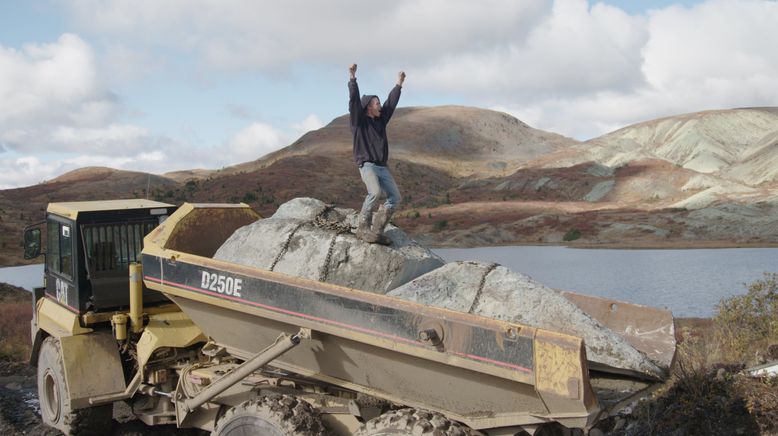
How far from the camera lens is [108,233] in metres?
6.63

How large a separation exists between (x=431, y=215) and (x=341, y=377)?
4050 cm

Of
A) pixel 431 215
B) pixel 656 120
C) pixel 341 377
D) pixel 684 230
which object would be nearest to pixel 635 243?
pixel 684 230

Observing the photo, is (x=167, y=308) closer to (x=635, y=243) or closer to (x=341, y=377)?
(x=341, y=377)

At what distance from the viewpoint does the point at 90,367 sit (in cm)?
626

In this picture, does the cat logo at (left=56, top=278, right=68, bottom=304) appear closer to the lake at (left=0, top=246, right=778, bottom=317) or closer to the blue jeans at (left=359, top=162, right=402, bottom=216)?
the blue jeans at (left=359, top=162, right=402, bottom=216)

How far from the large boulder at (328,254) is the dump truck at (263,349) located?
13 cm

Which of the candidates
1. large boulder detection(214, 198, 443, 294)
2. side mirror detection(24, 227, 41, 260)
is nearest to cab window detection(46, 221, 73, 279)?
side mirror detection(24, 227, 41, 260)

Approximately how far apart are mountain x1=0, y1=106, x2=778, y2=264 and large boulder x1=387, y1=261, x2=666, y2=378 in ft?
103

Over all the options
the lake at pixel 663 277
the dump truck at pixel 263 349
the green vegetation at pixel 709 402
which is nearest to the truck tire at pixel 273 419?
the dump truck at pixel 263 349

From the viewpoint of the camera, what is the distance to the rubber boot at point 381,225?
508 cm

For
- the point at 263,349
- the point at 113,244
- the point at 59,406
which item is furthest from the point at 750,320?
the point at 59,406

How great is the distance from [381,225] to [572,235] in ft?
109

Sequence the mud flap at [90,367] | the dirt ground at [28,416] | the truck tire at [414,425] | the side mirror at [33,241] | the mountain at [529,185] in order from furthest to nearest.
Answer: the mountain at [529,185] → the side mirror at [33,241] → the dirt ground at [28,416] → the mud flap at [90,367] → the truck tire at [414,425]

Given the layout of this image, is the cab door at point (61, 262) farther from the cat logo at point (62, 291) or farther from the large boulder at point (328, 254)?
the large boulder at point (328, 254)
